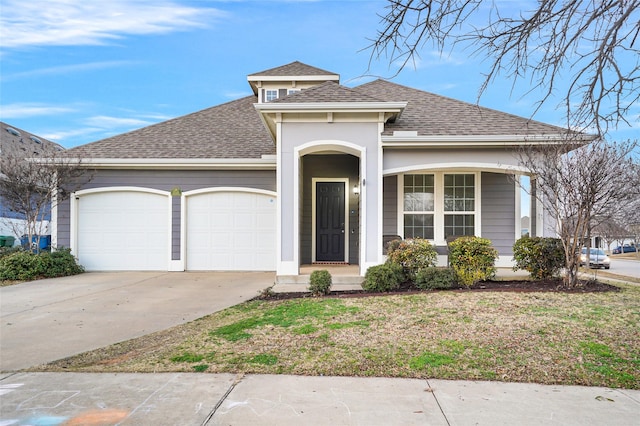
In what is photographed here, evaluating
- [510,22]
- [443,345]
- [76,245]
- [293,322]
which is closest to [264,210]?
[76,245]

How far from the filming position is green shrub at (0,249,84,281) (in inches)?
397

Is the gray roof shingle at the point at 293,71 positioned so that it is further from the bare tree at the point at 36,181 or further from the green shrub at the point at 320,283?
the green shrub at the point at 320,283

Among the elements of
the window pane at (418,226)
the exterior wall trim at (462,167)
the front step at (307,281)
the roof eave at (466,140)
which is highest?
the roof eave at (466,140)

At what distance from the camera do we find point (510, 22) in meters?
3.61

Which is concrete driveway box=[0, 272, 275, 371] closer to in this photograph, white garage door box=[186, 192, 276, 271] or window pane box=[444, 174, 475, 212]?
white garage door box=[186, 192, 276, 271]

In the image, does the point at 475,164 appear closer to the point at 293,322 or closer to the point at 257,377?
the point at 293,322

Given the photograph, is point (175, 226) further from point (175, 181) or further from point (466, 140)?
point (466, 140)

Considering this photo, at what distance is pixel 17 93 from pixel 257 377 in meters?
16.7

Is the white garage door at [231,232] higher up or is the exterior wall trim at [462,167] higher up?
the exterior wall trim at [462,167]

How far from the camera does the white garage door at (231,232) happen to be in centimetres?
1153

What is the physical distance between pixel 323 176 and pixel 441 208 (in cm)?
337

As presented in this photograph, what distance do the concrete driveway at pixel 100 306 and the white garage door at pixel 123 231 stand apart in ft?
1.97

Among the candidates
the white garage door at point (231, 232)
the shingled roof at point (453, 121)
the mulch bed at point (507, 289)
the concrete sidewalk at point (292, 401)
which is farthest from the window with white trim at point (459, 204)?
the concrete sidewalk at point (292, 401)

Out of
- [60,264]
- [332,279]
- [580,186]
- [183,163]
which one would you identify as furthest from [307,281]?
[60,264]
